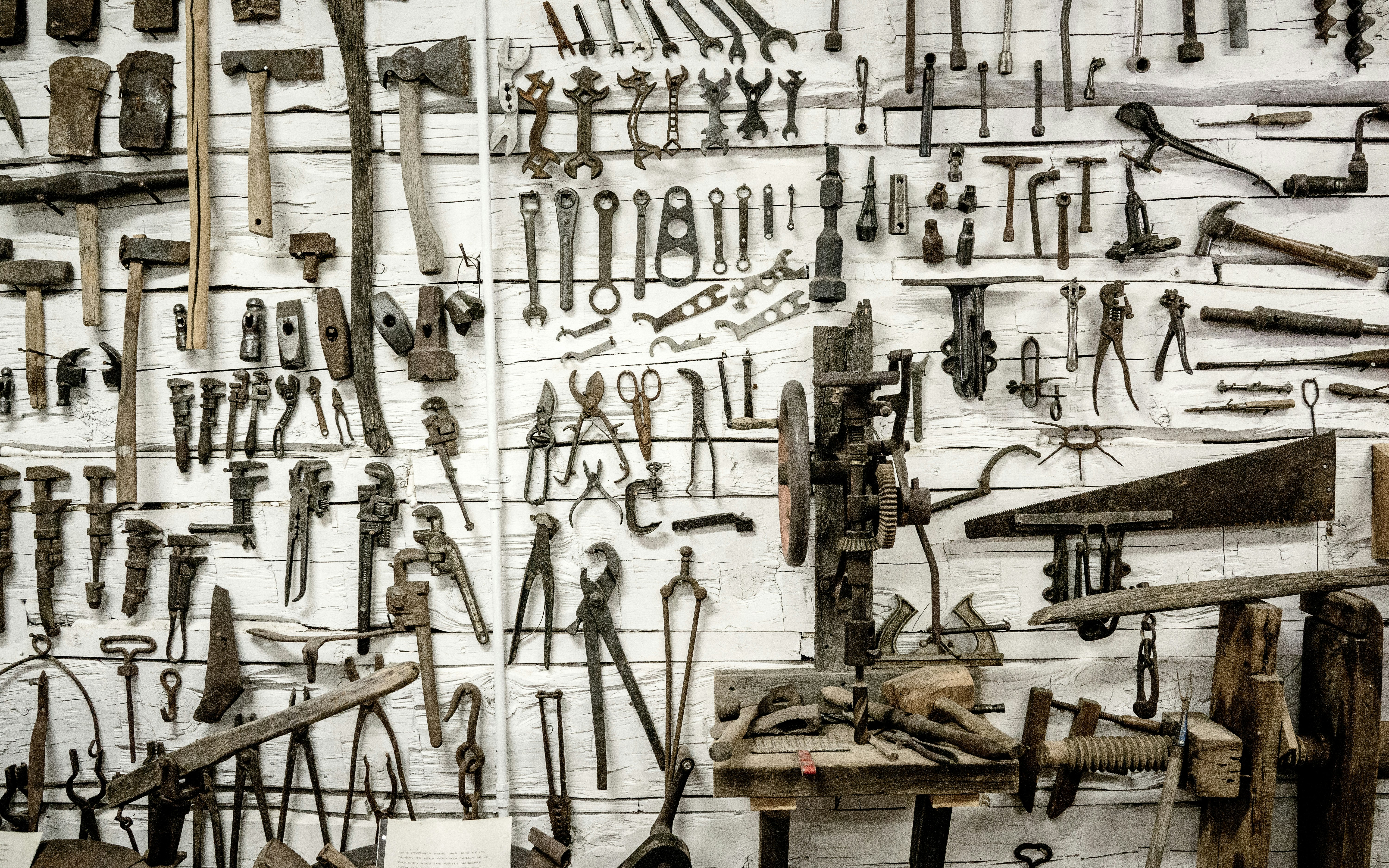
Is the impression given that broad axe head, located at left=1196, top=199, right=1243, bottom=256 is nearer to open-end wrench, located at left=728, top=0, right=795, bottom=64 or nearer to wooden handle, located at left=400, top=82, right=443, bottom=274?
open-end wrench, located at left=728, top=0, right=795, bottom=64

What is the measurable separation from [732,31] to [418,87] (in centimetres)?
94

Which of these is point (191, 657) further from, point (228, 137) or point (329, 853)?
point (228, 137)

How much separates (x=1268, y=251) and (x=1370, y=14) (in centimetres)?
75

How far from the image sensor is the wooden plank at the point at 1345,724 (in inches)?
88.2

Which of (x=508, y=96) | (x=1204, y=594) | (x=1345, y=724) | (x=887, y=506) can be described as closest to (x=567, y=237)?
(x=508, y=96)

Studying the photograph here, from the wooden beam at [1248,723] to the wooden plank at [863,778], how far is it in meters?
0.82

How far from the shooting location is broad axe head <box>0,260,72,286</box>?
2480 mm

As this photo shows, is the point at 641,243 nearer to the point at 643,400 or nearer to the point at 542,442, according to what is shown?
the point at 643,400

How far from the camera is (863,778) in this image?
6.24 ft

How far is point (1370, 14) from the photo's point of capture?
2426mm

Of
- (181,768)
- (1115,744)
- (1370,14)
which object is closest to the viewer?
(181,768)

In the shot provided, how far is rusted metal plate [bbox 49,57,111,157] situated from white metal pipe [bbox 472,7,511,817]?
3.77 feet

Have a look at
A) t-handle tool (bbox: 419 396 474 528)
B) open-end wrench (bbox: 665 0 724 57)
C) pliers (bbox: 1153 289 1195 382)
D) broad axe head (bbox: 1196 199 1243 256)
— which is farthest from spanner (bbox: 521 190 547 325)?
broad axe head (bbox: 1196 199 1243 256)

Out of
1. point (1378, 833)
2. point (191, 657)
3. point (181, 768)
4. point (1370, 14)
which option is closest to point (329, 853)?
point (181, 768)
